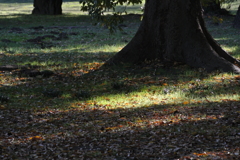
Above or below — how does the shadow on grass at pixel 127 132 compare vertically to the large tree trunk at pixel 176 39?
below

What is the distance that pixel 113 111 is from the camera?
10539 mm

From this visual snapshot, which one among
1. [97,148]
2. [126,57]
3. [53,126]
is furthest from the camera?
[126,57]

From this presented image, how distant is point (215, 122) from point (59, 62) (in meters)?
11.1

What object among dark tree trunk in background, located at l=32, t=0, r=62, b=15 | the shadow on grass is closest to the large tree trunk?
the shadow on grass

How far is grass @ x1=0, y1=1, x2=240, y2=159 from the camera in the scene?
7.50 meters

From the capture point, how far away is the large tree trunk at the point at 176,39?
15734mm

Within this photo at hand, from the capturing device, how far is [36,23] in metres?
38.5

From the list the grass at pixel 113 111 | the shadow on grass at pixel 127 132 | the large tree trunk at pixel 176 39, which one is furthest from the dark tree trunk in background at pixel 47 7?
the shadow on grass at pixel 127 132

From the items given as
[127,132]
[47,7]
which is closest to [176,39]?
[127,132]

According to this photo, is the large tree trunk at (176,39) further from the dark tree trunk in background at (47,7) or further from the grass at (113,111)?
the dark tree trunk in background at (47,7)

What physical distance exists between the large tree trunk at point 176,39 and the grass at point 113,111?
58cm

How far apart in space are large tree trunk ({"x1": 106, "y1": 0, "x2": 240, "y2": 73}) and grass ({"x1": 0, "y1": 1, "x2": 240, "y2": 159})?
58cm

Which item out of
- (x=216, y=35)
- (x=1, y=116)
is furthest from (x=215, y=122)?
(x=216, y=35)

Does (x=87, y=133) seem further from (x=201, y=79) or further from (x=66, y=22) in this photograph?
(x=66, y=22)
